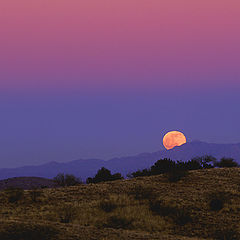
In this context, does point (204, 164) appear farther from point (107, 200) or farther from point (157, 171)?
point (107, 200)

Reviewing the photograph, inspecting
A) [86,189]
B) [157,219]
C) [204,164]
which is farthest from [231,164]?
[157,219]

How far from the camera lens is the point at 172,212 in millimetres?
22766

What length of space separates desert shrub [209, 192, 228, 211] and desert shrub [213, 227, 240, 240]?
4.00 metres

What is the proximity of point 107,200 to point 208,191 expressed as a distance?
778 cm

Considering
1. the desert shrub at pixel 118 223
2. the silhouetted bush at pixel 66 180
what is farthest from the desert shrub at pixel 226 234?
the silhouetted bush at pixel 66 180

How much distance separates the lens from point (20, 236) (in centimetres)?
1489

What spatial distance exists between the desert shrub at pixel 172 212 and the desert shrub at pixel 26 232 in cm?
867

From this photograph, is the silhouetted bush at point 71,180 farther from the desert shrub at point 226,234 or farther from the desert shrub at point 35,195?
the desert shrub at point 226,234

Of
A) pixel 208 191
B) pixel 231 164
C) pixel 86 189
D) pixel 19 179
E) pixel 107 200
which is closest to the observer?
pixel 107 200

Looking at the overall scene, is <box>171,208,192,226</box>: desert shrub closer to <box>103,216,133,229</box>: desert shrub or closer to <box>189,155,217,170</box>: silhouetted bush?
<box>103,216,133,229</box>: desert shrub

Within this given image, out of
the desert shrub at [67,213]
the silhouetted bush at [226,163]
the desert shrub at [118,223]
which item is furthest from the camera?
the silhouetted bush at [226,163]

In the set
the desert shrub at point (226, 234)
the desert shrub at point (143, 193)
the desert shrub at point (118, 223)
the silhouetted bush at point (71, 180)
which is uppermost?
the silhouetted bush at point (71, 180)

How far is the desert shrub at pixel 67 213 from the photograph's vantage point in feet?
69.8

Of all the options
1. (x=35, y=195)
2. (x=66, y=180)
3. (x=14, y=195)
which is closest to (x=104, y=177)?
Answer: (x=66, y=180)
